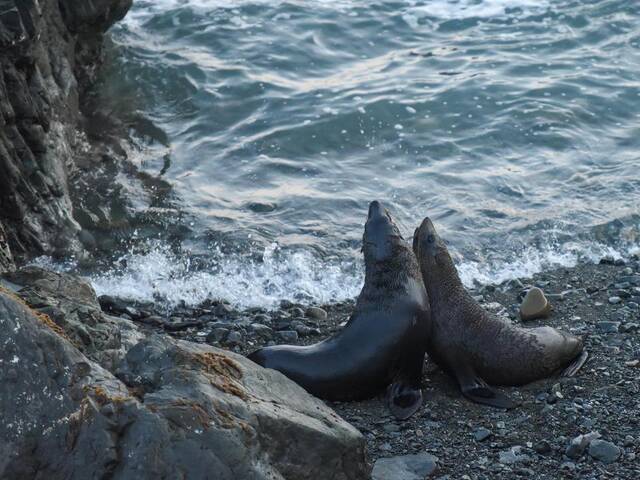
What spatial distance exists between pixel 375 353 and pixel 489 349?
3.20 feet

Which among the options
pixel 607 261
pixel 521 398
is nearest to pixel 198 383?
pixel 521 398

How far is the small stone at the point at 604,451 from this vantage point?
20.2 ft

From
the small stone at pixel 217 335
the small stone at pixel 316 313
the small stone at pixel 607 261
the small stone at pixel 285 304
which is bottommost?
the small stone at pixel 607 261

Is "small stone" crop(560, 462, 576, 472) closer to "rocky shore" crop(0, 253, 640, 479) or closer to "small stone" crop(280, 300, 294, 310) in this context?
"rocky shore" crop(0, 253, 640, 479)

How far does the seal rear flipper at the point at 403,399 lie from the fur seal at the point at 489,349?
397mm

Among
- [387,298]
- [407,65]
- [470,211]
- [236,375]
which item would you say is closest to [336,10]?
[407,65]

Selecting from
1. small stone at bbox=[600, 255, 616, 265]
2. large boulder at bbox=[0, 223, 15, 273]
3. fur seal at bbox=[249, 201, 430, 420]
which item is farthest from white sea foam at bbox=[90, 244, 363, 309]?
small stone at bbox=[600, 255, 616, 265]

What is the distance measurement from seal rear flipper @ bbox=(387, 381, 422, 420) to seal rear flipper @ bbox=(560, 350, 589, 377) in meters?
1.21

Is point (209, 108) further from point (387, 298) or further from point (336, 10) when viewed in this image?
point (387, 298)

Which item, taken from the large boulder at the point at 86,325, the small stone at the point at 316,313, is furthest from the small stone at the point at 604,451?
the small stone at the point at 316,313

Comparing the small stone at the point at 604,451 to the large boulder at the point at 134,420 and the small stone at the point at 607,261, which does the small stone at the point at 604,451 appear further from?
the small stone at the point at 607,261

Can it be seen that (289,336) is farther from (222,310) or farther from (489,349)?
(489,349)

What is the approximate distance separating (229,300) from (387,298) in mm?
2215

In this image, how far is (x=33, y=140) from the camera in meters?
10.2
